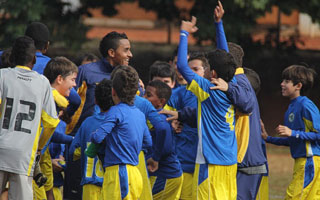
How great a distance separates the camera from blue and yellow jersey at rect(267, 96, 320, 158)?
7.91m

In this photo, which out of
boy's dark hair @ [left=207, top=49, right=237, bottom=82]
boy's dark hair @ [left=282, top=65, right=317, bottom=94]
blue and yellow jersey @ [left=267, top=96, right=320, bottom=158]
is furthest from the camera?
boy's dark hair @ [left=282, top=65, right=317, bottom=94]

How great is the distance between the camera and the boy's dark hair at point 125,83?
6152mm

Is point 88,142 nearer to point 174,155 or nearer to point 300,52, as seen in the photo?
point 174,155

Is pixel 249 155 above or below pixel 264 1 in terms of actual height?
below

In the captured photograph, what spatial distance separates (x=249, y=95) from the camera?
666 centimetres

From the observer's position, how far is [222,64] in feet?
21.3

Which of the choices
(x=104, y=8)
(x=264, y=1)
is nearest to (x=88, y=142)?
(x=264, y=1)

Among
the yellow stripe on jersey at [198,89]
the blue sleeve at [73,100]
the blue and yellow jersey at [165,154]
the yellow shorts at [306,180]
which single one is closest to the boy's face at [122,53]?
the blue sleeve at [73,100]

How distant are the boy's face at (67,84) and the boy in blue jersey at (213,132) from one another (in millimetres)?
1285

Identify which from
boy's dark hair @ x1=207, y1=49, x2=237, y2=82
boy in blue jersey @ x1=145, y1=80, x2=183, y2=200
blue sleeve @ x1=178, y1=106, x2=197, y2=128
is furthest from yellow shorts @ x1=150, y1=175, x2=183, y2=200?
boy's dark hair @ x1=207, y1=49, x2=237, y2=82

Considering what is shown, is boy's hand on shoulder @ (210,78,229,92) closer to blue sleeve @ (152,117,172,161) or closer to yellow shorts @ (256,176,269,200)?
blue sleeve @ (152,117,172,161)

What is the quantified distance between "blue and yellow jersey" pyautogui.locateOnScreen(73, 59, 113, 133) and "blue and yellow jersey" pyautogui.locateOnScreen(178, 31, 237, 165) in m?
1.27

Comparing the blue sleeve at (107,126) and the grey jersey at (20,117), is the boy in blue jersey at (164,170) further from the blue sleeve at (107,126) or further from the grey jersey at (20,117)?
the grey jersey at (20,117)

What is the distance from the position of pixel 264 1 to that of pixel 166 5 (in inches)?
197
